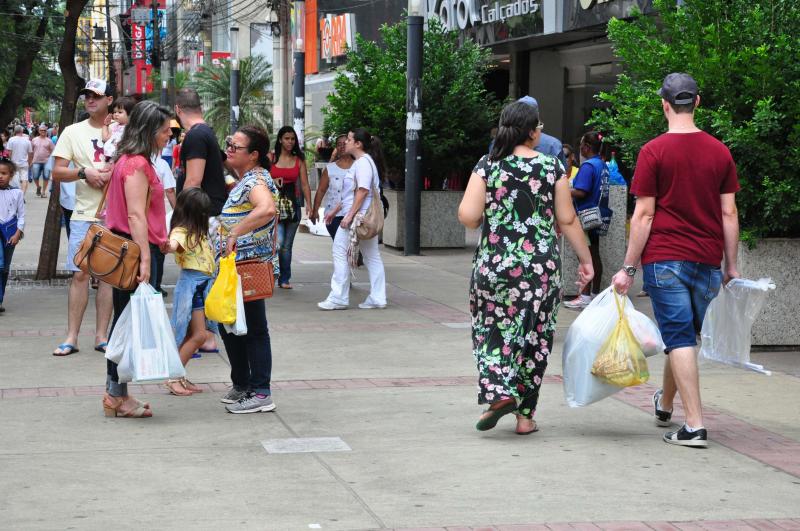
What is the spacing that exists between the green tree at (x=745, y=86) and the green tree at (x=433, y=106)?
773 centimetres

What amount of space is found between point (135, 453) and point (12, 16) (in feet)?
42.6

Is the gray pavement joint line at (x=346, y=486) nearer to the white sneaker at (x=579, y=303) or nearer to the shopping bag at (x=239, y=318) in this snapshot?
the shopping bag at (x=239, y=318)

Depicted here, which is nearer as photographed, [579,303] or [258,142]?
[258,142]

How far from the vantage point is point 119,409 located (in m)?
6.84

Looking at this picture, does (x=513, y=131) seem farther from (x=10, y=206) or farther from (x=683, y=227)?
(x=10, y=206)

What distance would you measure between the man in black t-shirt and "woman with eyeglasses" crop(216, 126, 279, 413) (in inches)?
49.6

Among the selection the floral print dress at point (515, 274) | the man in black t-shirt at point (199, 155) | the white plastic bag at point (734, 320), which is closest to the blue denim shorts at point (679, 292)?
the white plastic bag at point (734, 320)

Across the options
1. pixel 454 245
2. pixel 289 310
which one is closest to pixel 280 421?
pixel 289 310

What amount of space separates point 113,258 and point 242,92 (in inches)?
1525

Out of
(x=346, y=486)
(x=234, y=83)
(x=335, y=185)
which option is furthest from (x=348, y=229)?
(x=234, y=83)

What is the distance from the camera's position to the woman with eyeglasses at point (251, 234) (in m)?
6.83

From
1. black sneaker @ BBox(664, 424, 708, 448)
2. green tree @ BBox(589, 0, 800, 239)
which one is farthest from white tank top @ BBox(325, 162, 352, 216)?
black sneaker @ BBox(664, 424, 708, 448)

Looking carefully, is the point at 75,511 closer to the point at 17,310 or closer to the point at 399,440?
the point at 399,440

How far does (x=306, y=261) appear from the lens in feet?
51.7
